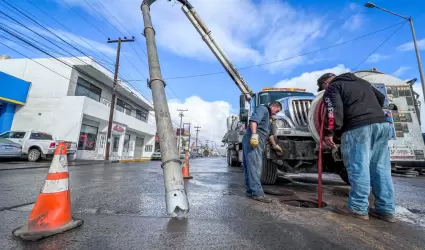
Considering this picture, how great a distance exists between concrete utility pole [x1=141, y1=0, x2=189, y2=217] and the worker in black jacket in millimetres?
1916

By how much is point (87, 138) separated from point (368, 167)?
21.2m

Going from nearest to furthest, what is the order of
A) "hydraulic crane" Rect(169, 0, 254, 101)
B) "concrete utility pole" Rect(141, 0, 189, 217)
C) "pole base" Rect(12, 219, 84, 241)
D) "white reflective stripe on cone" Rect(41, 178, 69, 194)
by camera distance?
"pole base" Rect(12, 219, 84, 241) < "white reflective stripe on cone" Rect(41, 178, 69, 194) < "concrete utility pole" Rect(141, 0, 189, 217) < "hydraulic crane" Rect(169, 0, 254, 101)

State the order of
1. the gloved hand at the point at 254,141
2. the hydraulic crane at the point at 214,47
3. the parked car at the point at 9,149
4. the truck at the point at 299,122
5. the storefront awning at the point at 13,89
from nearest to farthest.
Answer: the gloved hand at the point at 254,141, the truck at the point at 299,122, the hydraulic crane at the point at 214,47, the parked car at the point at 9,149, the storefront awning at the point at 13,89

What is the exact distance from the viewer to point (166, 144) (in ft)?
7.91

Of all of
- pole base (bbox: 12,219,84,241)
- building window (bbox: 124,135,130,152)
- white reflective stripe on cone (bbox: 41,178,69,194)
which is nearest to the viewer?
pole base (bbox: 12,219,84,241)

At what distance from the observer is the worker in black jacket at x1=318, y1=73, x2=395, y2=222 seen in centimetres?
252

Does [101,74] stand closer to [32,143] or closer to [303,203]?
[32,143]

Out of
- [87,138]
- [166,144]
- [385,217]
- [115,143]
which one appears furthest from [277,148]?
[115,143]

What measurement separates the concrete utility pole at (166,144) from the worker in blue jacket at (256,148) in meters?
1.46

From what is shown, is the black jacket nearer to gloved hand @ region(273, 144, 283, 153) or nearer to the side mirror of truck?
gloved hand @ region(273, 144, 283, 153)

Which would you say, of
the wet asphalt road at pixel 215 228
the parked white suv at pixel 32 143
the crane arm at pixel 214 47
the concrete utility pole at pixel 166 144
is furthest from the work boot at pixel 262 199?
the parked white suv at pixel 32 143

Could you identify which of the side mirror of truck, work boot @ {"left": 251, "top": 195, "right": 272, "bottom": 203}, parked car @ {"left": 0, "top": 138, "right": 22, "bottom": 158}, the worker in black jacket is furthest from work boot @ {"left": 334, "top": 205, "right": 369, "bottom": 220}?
parked car @ {"left": 0, "top": 138, "right": 22, "bottom": 158}

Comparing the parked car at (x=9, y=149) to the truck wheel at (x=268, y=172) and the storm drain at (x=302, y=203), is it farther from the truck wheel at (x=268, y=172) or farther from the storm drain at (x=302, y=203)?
the storm drain at (x=302, y=203)

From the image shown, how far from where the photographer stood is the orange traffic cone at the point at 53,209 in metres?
1.75
